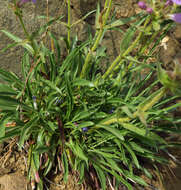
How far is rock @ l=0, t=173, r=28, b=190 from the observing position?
73.9 inches

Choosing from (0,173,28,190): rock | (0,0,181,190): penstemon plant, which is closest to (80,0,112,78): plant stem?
(0,0,181,190): penstemon plant

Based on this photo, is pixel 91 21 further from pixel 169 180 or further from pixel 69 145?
pixel 169 180

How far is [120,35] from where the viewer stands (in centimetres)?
279

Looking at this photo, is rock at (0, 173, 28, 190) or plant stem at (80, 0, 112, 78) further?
rock at (0, 173, 28, 190)

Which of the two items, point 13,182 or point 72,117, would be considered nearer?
point 13,182

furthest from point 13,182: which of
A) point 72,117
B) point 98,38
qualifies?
point 98,38

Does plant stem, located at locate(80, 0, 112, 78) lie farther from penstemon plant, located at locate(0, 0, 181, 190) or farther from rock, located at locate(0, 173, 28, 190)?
rock, located at locate(0, 173, 28, 190)

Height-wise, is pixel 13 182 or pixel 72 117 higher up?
pixel 72 117

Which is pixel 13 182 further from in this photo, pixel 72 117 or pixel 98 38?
pixel 98 38

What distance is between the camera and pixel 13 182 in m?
1.91

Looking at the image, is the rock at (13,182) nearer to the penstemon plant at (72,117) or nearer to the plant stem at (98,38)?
the penstemon plant at (72,117)

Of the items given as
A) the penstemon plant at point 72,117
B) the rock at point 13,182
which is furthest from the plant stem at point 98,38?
the rock at point 13,182

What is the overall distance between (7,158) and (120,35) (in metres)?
2.00

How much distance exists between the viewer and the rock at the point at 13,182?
1878mm
